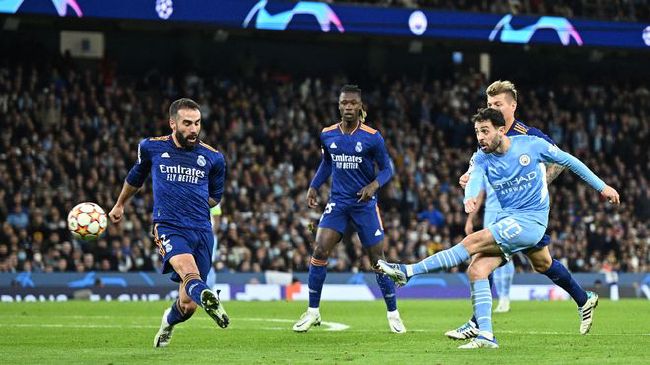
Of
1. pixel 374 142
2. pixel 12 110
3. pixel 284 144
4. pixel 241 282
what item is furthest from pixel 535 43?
pixel 374 142

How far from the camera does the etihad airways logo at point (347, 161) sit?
1378cm

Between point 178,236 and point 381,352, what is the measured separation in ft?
6.85

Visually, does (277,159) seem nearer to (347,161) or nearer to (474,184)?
(347,161)

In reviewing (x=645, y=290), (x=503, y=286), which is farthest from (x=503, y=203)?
(x=645, y=290)

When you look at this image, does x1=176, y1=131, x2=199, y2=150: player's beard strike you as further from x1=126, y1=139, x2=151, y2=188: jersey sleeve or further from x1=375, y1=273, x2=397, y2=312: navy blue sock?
x1=375, y1=273, x2=397, y2=312: navy blue sock

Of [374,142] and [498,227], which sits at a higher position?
[374,142]

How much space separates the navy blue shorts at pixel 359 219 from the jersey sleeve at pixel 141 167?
2922 mm

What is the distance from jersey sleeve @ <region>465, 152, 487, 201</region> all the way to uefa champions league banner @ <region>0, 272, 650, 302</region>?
1384cm

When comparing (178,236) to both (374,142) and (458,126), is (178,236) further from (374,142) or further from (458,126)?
(458,126)

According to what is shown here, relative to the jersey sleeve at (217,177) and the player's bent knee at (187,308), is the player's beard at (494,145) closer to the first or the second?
the jersey sleeve at (217,177)

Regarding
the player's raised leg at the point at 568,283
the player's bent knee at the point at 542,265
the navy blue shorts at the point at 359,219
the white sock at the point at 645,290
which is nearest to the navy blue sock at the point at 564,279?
the player's raised leg at the point at 568,283

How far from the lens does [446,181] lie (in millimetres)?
32469

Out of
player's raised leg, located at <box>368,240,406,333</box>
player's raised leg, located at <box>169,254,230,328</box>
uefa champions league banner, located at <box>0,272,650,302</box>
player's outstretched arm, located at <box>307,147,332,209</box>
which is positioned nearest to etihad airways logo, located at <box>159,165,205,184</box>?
player's raised leg, located at <box>169,254,230,328</box>

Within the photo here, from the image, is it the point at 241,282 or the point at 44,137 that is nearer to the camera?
the point at 241,282
